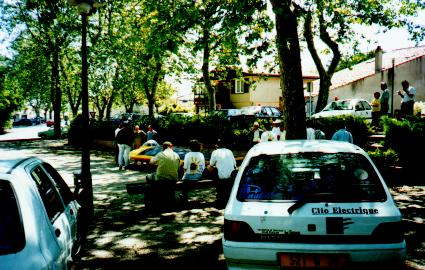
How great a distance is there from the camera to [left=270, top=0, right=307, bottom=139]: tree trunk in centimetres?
1002

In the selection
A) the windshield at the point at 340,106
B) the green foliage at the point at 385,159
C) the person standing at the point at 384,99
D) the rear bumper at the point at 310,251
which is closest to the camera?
the rear bumper at the point at 310,251

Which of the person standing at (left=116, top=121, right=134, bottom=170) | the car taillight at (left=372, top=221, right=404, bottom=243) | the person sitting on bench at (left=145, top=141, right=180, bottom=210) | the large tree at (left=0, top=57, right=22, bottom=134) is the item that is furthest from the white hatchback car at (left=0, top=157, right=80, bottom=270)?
the large tree at (left=0, top=57, right=22, bottom=134)

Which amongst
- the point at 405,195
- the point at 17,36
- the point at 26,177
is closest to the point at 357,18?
the point at 405,195

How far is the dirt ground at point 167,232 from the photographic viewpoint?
18.8 feet

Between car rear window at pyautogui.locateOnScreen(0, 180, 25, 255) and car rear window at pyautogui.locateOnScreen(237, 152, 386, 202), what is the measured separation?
2.14m

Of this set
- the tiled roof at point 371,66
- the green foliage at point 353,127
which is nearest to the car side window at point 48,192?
the green foliage at point 353,127

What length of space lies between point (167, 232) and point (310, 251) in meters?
4.01

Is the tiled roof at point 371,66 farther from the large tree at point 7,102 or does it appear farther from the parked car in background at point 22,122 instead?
the parked car in background at point 22,122

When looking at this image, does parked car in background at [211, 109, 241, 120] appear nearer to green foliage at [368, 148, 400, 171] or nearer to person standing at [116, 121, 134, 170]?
person standing at [116, 121, 134, 170]

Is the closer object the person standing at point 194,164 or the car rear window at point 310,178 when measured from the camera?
the car rear window at point 310,178

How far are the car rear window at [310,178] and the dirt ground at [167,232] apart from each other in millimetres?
1812

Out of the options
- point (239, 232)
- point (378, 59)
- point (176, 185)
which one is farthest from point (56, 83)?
point (239, 232)

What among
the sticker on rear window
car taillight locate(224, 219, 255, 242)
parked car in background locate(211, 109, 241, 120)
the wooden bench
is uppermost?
parked car in background locate(211, 109, 241, 120)

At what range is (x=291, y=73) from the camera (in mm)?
10102
